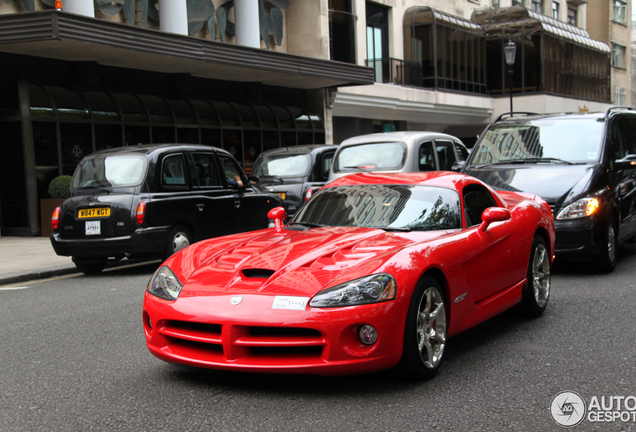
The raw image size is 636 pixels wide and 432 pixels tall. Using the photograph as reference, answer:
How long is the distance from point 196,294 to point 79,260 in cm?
631

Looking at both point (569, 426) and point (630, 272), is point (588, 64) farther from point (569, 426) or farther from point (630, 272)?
point (569, 426)

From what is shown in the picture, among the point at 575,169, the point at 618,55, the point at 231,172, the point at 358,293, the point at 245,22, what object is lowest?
the point at 358,293

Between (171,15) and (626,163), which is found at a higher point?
(171,15)

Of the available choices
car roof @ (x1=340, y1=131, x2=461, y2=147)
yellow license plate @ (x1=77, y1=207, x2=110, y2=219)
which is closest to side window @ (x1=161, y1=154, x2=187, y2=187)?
yellow license plate @ (x1=77, y1=207, x2=110, y2=219)

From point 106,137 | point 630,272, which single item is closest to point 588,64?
point 106,137

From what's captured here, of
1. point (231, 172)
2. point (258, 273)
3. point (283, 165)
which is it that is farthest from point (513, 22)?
point (258, 273)

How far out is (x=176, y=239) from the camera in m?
10.0

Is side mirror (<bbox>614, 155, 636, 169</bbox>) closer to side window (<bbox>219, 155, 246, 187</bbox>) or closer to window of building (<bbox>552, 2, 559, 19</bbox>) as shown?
side window (<bbox>219, 155, 246, 187</bbox>)

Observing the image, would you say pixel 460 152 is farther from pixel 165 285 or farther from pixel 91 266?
pixel 165 285

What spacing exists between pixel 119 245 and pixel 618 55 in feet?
178

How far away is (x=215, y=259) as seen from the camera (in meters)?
4.79

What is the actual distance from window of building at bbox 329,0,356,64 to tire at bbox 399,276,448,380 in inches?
990

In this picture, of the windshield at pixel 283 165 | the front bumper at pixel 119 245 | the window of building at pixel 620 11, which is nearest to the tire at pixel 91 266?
the front bumper at pixel 119 245

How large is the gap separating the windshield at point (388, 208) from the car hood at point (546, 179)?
135 inches
